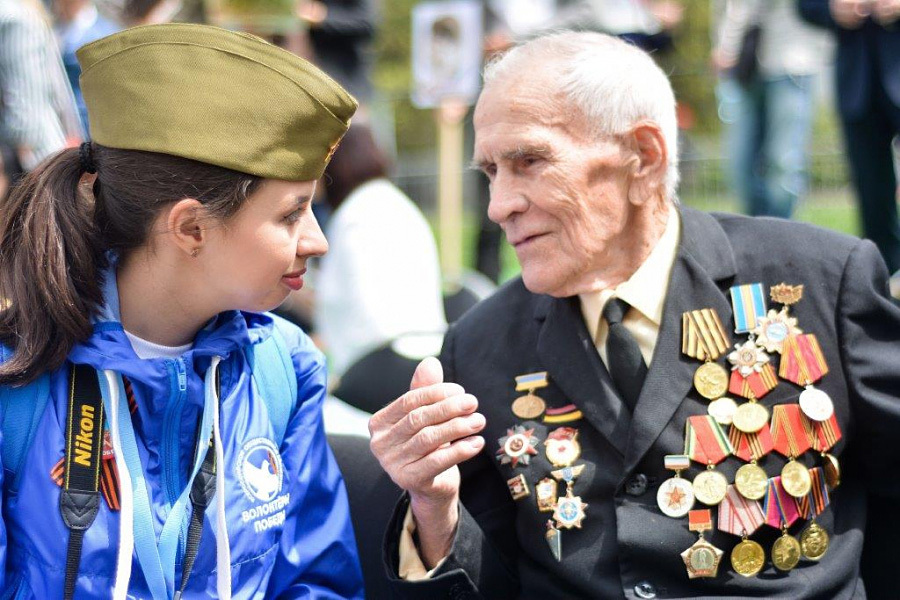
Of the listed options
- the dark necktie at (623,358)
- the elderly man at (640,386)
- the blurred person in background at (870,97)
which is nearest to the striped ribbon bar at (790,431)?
the elderly man at (640,386)

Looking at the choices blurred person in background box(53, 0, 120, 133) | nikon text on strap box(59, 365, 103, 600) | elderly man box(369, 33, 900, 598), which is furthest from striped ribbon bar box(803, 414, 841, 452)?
blurred person in background box(53, 0, 120, 133)

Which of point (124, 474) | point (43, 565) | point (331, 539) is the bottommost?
point (331, 539)

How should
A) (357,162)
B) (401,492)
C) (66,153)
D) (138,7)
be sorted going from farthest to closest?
(138,7)
(357,162)
(401,492)
(66,153)

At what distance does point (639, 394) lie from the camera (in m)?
2.67

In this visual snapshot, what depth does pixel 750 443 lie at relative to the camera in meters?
2.61

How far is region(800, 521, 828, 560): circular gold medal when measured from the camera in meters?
2.57

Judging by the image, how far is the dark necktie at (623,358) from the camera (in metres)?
2.69

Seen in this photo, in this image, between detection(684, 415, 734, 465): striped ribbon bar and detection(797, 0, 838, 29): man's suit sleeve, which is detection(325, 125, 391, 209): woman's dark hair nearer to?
detection(797, 0, 838, 29): man's suit sleeve

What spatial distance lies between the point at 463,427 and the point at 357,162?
124 inches

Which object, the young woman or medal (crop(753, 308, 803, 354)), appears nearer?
the young woman

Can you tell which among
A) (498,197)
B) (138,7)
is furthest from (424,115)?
(498,197)

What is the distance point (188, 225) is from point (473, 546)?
1004mm

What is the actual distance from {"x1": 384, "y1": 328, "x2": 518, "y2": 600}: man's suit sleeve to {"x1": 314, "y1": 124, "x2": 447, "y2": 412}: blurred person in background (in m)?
1.78

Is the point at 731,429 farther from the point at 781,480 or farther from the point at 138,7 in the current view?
the point at 138,7
